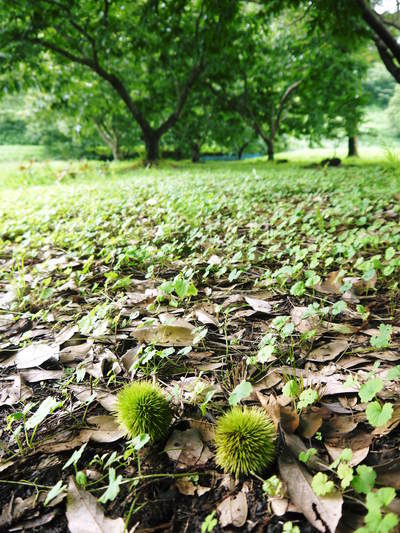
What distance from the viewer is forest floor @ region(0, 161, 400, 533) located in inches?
28.0

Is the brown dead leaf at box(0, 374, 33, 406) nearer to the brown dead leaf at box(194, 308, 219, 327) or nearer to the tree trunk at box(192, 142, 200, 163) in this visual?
the brown dead leaf at box(194, 308, 219, 327)

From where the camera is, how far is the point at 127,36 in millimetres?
8180

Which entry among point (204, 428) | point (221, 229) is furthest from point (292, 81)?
point (204, 428)

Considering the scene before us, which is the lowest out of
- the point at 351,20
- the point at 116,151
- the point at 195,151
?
the point at 195,151

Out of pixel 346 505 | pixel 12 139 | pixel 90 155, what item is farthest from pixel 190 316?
pixel 12 139

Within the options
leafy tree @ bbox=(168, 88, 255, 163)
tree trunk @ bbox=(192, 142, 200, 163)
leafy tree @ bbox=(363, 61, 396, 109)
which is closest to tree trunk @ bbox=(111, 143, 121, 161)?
leafy tree @ bbox=(168, 88, 255, 163)

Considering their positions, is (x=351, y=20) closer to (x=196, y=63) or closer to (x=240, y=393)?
(x=196, y=63)

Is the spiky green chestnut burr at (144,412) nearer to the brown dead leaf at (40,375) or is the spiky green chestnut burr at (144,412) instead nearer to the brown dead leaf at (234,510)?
the brown dead leaf at (234,510)

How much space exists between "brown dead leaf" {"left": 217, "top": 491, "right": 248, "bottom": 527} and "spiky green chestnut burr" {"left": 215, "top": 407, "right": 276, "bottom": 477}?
5cm

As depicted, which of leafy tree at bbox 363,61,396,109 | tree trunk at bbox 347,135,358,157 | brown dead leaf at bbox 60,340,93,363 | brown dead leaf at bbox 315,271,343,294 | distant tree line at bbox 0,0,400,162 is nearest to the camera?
brown dead leaf at bbox 60,340,93,363

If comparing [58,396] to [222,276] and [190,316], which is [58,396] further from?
[222,276]

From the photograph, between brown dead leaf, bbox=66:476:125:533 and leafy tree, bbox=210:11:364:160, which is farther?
leafy tree, bbox=210:11:364:160

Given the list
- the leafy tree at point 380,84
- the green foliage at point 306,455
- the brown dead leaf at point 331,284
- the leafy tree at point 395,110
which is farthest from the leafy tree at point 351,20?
the leafy tree at point 380,84

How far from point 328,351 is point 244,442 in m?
0.55
